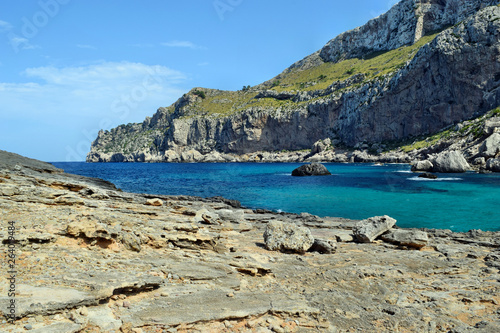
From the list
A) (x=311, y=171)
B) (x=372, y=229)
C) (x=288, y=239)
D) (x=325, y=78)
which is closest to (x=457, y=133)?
(x=311, y=171)

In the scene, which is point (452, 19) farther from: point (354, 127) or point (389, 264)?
point (389, 264)

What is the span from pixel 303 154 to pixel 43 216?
473 feet

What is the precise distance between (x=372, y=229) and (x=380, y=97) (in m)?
119

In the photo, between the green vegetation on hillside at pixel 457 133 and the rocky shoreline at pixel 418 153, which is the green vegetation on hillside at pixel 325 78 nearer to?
the rocky shoreline at pixel 418 153

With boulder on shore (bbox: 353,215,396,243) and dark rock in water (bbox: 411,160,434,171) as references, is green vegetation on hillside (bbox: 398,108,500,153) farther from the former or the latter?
boulder on shore (bbox: 353,215,396,243)

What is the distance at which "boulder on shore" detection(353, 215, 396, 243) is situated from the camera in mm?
15539

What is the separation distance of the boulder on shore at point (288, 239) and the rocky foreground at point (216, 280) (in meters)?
0.04

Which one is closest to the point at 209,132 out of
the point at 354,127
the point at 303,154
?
the point at 303,154

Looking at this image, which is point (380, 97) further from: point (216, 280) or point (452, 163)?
point (216, 280)

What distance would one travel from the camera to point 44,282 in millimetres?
6773

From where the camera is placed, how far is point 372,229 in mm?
15742

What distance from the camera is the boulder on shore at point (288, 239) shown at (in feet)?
42.8

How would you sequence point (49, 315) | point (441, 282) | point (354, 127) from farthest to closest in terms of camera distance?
point (354, 127), point (441, 282), point (49, 315)

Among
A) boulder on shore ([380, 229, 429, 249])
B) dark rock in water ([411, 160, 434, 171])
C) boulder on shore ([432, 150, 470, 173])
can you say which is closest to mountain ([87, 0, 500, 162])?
boulder on shore ([432, 150, 470, 173])
